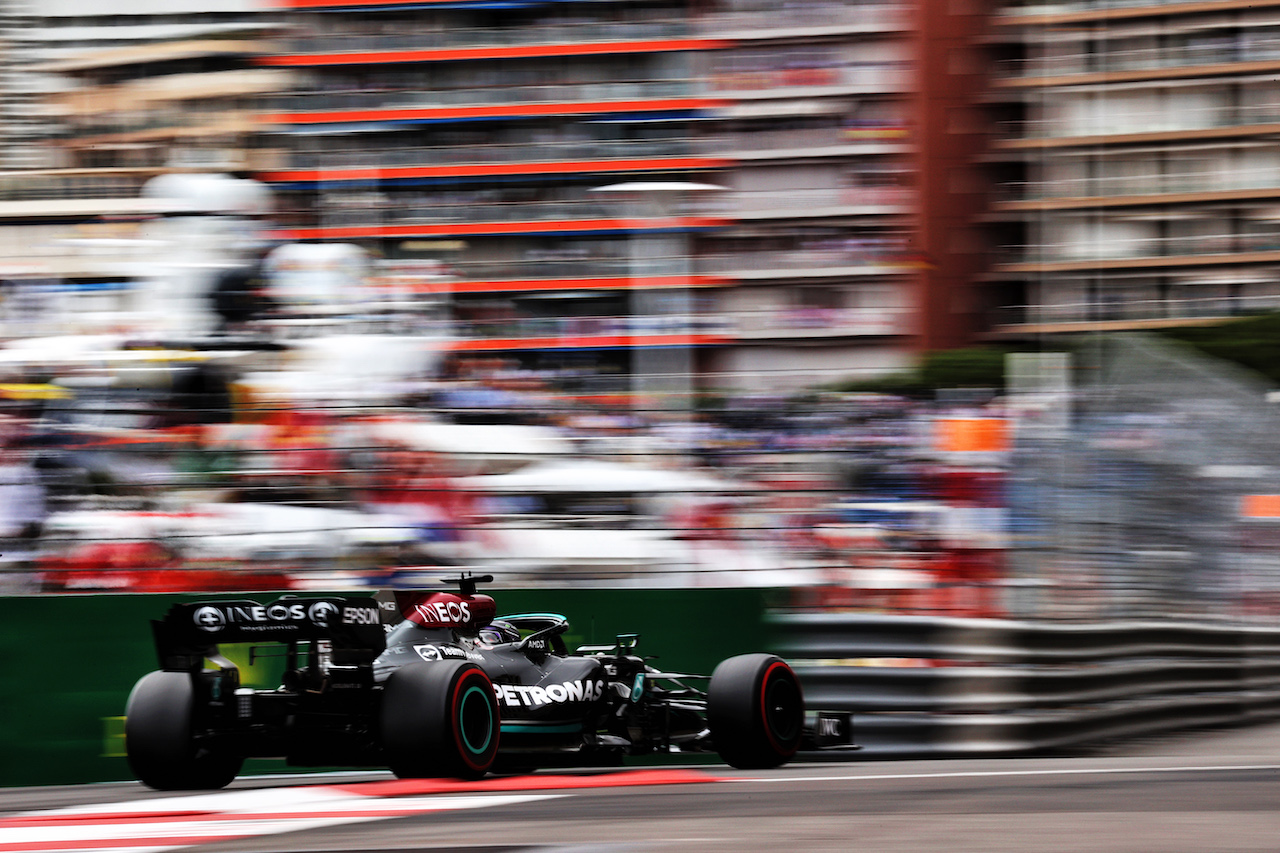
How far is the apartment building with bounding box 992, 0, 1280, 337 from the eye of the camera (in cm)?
4138

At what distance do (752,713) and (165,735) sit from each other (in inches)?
111

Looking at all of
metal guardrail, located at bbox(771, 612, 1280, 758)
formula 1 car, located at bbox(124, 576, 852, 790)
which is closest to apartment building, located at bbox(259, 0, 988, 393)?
metal guardrail, located at bbox(771, 612, 1280, 758)

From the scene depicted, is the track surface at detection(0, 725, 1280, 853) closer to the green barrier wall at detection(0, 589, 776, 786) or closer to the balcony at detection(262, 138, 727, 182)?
the green barrier wall at detection(0, 589, 776, 786)

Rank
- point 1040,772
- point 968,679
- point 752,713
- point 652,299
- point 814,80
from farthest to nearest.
→ point 814,80 → point 652,299 → point 968,679 → point 752,713 → point 1040,772

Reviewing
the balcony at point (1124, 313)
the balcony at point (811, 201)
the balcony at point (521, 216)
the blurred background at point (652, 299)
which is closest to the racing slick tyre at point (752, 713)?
the blurred background at point (652, 299)

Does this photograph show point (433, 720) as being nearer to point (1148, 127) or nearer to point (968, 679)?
point (968, 679)

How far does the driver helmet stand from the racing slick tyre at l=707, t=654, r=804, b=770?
1.03 m

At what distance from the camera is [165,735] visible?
25.7 ft

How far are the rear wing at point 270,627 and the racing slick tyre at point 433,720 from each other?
0.26 metres

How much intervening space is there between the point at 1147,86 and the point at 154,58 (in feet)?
76.6

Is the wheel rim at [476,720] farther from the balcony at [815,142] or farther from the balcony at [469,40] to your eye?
the balcony at [469,40]

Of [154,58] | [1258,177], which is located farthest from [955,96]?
[154,58]

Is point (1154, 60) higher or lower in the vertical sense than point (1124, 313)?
higher


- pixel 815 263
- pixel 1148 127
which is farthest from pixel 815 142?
pixel 1148 127
